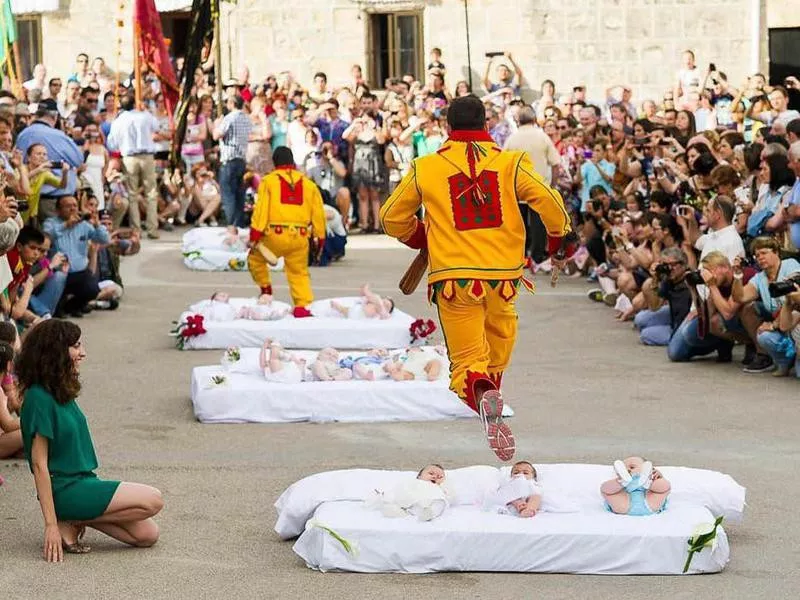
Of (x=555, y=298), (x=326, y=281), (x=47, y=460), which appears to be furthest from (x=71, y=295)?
(x=47, y=460)

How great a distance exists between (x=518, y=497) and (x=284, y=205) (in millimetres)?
7941

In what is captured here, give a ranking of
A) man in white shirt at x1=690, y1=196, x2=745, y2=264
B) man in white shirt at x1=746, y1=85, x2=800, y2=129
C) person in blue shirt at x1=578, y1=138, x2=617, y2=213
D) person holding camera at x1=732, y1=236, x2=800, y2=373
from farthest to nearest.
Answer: person in blue shirt at x1=578, y1=138, x2=617, y2=213 < man in white shirt at x1=746, y1=85, x2=800, y2=129 < man in white shirt at x1=690, y1=196, x2=745, y2=264 < person holding camera at x1=732, y1=236, x2=800, y2=373

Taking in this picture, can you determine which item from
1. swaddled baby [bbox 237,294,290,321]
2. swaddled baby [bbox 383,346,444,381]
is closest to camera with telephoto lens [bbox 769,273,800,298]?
swaddled baby [bbox 383,346,444,381]

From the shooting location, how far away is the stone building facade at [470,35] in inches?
1109

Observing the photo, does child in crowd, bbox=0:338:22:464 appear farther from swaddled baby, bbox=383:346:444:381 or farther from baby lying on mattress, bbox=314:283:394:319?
baby lying on mattress, bbox=314:283:394:319

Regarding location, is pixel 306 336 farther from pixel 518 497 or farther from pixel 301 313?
pixel 518 497

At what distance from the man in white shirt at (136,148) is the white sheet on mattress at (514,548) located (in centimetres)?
1648

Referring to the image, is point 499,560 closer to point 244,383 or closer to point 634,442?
point 634,442

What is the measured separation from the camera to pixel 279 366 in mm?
11047

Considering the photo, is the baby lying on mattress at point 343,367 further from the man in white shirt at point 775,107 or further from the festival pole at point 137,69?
the festival pole at point 137,69

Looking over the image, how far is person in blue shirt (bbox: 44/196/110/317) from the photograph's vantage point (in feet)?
49.9

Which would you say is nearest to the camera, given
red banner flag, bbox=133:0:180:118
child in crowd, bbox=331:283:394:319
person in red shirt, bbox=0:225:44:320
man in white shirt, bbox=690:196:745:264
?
person in red shirt, bbox=0:225:44:320

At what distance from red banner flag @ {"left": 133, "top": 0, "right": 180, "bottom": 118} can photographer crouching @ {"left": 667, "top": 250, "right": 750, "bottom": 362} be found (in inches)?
511

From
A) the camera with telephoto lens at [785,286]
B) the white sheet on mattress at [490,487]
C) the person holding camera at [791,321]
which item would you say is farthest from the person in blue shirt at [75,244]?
the white sheet on mattress at [490,487]
